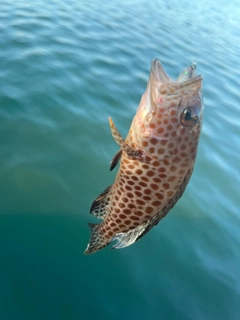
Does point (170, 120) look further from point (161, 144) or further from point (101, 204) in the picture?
point (101, 204)

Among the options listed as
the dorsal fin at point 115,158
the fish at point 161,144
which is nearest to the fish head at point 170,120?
the fish at point 161,144

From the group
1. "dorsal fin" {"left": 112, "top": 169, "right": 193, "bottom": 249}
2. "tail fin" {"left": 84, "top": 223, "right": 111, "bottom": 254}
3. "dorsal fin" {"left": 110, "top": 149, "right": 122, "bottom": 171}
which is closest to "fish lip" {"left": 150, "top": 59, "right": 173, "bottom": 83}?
"dorsal fin" {"left": 110, "top": 149, "right": 122, "bottom": 171}

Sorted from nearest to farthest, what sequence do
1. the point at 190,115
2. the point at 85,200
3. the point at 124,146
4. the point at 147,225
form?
the point at 124,146 → the point at 190,115 → the point at 147,225 → the point at 85,200

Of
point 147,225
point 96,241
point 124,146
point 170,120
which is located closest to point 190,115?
point 170,120

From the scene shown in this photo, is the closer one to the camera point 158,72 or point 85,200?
point 158,72

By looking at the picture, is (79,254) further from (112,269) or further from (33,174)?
(33,174)

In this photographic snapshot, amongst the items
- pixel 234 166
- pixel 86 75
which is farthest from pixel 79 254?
pixel 86 75
